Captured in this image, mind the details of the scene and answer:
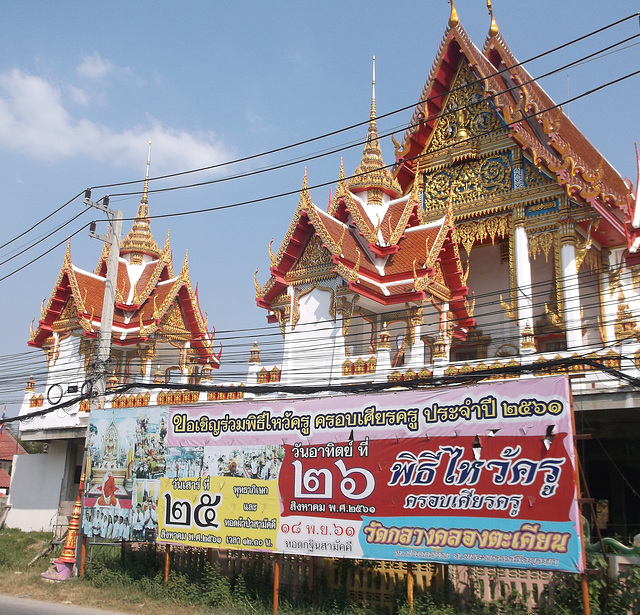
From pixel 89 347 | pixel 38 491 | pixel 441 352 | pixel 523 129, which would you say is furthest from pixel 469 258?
pixel 38 491

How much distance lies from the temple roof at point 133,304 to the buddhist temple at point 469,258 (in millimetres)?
4562

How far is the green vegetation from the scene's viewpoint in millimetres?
9609

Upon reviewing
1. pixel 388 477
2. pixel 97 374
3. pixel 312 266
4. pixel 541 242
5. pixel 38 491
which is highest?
pixel 541 242

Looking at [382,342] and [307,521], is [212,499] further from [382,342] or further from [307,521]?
[382,342]

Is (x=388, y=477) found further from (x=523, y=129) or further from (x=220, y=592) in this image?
(x=523, y=129)

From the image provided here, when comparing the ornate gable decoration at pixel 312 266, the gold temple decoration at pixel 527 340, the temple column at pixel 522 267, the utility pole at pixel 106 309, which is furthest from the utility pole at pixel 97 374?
the temple column at pixel 522 267

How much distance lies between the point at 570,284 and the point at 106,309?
10860 mm

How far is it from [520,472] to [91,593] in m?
8.13

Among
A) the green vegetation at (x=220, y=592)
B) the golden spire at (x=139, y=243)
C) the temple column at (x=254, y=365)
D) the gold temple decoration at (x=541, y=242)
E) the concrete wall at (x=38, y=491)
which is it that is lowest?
the green vegetation at (x=220, y=592)

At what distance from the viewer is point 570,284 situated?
17297 millimetres

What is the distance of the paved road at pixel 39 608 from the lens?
37.2 ft

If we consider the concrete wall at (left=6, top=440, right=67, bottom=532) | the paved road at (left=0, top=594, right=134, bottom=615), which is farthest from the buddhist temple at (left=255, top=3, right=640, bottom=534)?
the concrete wall at (left=6, top=440, right=67, bottom=532)

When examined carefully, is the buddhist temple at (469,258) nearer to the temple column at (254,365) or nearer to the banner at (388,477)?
the temple column at (254,365)

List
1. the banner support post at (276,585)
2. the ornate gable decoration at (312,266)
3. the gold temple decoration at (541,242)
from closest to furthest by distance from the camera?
the banner support post at (276,585), the ornate gable decoration at (312,266), the gold temple decoration at (541,242)
